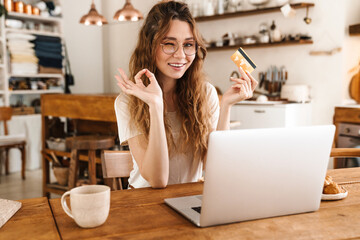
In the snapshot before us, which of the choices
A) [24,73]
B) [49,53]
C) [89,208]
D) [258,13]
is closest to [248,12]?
[258,13]

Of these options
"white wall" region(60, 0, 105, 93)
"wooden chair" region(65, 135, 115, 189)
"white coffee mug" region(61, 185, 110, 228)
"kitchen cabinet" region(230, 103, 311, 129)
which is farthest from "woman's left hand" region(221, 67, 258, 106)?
"white wall" region(60, 0, 105, 93)

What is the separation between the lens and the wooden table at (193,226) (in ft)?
2.68

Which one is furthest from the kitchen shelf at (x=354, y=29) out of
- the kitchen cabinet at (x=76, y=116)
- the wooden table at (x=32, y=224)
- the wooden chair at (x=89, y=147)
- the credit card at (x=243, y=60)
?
the wooden table at (x=32, y=224)

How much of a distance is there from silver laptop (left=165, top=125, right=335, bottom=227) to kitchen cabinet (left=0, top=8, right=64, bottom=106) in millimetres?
4400

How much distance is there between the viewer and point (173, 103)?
1.69 meters

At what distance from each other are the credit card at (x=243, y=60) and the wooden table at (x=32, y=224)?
706mm

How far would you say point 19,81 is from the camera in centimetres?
495

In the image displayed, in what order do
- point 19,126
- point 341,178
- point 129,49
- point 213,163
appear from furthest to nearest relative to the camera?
1. point 129,49
2. point 19,126
3. point 341,178
4. point 213,163

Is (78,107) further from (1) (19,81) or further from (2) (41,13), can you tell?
(2) (41,13)

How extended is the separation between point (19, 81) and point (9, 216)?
4.43m

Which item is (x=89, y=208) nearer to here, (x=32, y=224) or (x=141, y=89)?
(x=32, y=224)

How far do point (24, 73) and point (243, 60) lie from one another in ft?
14.1

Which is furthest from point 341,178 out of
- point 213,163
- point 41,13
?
point 41,13

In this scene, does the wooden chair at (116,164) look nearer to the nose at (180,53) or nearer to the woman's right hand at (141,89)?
the woman's right hand at (141,89)
